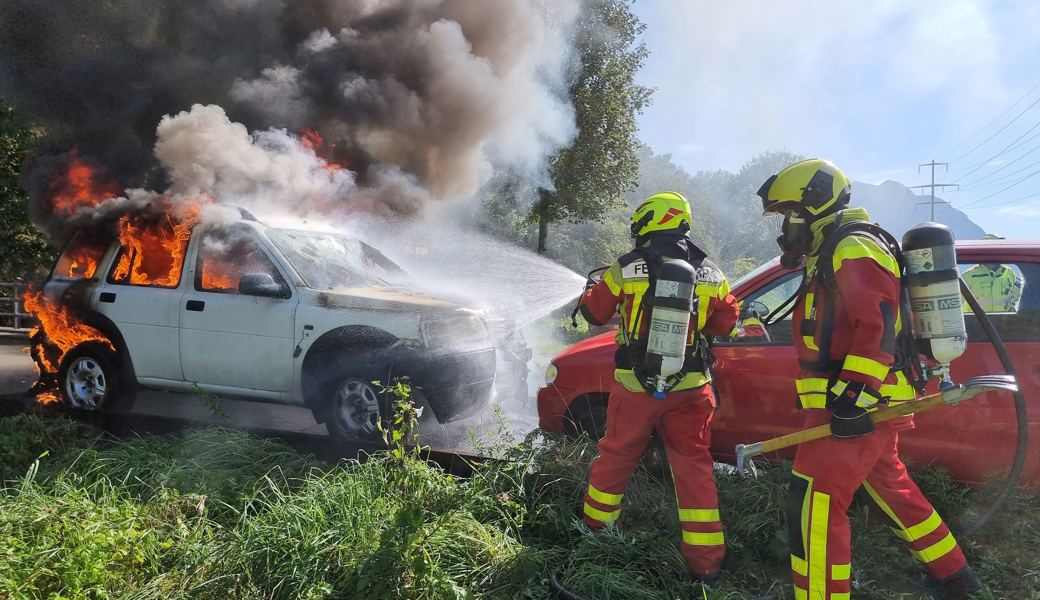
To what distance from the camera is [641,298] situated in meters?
3.21

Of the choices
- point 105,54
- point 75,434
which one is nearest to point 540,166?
point 105,54

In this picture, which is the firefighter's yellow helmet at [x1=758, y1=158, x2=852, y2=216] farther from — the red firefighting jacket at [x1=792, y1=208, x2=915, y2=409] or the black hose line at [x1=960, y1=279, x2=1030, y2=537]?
the black hose line at [x1=960, y1=279, x2=1030, y2=537]

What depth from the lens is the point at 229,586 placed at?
2.78 meters

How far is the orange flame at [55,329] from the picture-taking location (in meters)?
5.62

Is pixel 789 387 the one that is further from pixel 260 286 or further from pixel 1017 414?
pixel 260 286

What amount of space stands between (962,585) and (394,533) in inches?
100

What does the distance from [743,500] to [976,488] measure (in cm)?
123

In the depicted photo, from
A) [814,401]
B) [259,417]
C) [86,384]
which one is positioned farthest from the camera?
[259,417]

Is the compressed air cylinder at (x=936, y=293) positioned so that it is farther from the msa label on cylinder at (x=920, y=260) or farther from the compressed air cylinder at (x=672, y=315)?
the compressed air cylinder at (x=672, y=315)

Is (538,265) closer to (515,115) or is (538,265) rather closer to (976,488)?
(515,115)

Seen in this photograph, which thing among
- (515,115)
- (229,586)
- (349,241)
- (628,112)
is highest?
(628,112)

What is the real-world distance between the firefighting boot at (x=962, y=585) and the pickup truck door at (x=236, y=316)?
4.35 meters

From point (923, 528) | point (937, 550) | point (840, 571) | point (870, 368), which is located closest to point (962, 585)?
point (937, 550)

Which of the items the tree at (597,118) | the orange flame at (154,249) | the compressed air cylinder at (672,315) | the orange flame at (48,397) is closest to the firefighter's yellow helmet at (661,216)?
the compressed air cylinder at (672,315)
